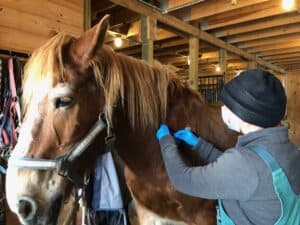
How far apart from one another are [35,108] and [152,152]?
0.46 metres

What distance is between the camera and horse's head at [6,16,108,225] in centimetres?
82

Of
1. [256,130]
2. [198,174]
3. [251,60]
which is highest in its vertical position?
[251,60]

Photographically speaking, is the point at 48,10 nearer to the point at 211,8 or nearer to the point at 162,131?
the point at 162,131

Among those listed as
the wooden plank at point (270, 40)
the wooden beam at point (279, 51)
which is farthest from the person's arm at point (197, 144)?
the wooden beam at point (279, 51)

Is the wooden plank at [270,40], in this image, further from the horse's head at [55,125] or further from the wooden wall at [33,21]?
the horse's head at [55,125]

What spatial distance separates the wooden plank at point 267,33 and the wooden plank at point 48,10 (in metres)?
2.53

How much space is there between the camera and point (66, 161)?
86 centimetres

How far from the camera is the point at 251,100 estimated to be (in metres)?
0.81

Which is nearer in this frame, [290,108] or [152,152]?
[152,152]

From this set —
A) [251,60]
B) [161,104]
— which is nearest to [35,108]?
[161,104]

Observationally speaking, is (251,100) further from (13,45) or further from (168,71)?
(13,45)

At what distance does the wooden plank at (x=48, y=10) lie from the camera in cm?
163

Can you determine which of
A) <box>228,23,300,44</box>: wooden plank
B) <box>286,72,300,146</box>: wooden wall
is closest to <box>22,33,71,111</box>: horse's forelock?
<box>228,23,300,44</box>: wooden plank

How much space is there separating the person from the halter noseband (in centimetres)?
27
